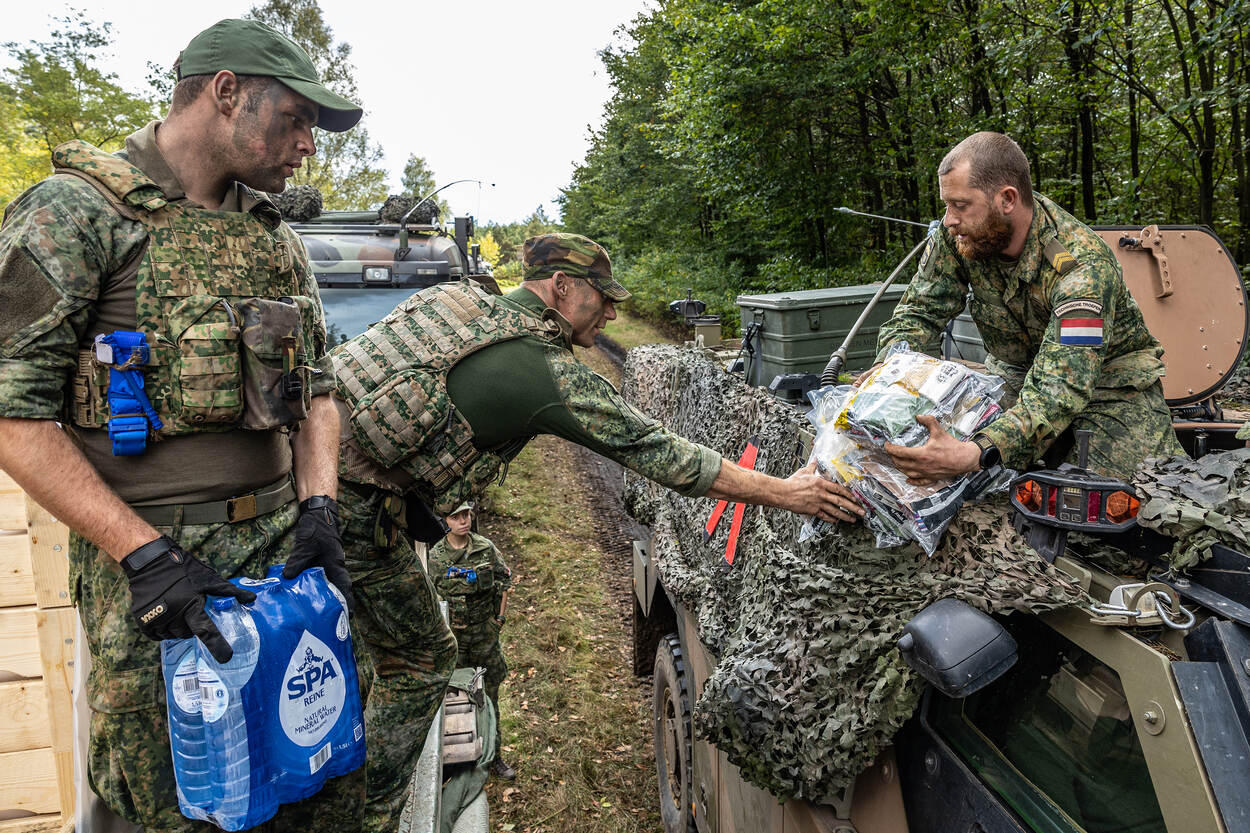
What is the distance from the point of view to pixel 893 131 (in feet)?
36.0

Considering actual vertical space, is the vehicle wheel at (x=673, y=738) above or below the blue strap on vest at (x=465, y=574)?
below

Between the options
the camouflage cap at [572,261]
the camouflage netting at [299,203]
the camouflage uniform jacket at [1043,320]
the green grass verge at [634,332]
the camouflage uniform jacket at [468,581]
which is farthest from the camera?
the green grass verge at [634,332]

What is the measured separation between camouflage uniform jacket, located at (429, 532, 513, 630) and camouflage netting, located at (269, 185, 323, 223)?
587 cm

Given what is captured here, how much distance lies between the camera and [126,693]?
1851 mm

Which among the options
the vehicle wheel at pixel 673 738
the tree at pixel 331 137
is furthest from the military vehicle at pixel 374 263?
the tree at pixel 331 137

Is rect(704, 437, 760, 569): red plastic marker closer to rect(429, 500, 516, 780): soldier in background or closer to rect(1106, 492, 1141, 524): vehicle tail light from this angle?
rect(1106, 492, 1141, 524): vehicle tail light

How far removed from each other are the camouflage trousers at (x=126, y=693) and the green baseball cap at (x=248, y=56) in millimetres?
1121

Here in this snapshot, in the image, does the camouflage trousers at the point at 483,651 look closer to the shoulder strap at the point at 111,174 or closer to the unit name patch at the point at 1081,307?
the shoulder strap at the point at 111,174

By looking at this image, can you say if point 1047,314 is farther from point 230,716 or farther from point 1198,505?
point 230,716

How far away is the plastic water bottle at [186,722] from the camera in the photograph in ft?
5.71

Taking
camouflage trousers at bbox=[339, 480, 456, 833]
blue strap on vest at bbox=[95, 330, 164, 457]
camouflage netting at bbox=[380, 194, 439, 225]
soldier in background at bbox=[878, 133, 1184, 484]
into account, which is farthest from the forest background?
blue strap on vest at bbox=[95, 330, 164, 457]

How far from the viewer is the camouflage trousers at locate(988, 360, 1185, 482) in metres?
2.75

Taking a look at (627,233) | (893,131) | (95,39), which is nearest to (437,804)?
(893,131)

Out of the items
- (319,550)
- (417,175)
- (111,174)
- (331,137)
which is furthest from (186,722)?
(417,175)
